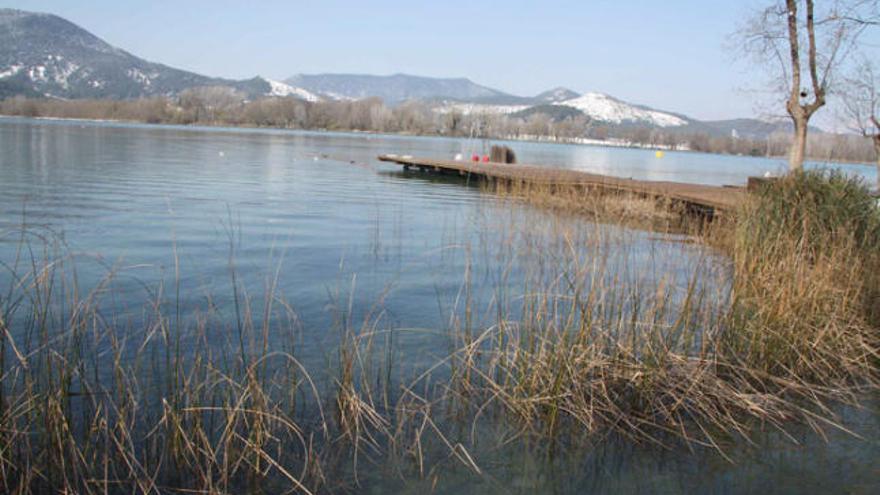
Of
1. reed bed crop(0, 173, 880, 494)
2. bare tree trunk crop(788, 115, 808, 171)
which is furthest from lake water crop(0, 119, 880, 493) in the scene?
bare tree trunk crop(788, 115, 808, 171)

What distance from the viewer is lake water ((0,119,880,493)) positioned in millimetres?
3943

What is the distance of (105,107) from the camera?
152 meters

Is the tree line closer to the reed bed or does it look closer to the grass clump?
the grass clump

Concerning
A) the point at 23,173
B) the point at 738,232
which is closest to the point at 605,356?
the point at 738,232

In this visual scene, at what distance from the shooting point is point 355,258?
9.87m

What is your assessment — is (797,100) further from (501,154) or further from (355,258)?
(501,154)

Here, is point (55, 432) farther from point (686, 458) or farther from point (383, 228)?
point (383, 228)

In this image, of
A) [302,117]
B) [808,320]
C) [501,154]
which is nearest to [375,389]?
[808,320]

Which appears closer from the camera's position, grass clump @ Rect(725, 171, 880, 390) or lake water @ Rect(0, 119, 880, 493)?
lake water @ Rect(0, 119, 880, 493)

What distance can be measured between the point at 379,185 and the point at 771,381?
1882 centimetres

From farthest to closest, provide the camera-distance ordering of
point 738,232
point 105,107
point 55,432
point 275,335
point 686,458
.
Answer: point 105,107 → point 738,232 → point 275,335 → point 686,458 → point 55,432

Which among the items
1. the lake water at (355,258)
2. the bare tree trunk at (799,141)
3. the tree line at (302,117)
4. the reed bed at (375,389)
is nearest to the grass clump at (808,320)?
the reed bed at (375,389)

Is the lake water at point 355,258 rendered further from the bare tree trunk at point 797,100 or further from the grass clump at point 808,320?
the bare tree trunk at point 797,100

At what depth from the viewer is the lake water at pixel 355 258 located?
3.94 m
